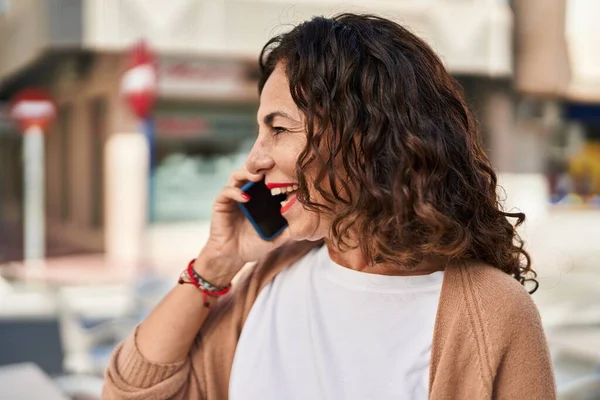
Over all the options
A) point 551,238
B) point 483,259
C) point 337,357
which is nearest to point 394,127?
point 483,259

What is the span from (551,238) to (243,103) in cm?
638

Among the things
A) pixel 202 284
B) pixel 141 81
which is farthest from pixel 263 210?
pixel 141 81

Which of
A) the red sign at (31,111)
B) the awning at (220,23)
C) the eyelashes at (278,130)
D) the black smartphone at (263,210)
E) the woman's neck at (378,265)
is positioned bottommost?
the red sign at (31,111)

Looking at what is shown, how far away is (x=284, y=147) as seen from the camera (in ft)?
4.41

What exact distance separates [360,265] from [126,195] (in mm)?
12093

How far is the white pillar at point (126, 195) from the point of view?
13.0 meters

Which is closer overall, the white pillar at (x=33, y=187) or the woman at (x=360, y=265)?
the woman at (x=360, y=265)

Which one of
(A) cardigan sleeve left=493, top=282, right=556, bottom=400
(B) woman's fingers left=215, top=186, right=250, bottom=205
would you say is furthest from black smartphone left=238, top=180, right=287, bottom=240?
(A) cardigan sleeve left=493, top=282, right=556, bottom=400

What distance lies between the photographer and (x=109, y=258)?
1341 centimetres

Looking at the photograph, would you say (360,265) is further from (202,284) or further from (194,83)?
(194,83)

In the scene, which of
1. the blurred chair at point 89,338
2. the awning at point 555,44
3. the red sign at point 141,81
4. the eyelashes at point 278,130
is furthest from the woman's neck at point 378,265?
the awning at point 555,44

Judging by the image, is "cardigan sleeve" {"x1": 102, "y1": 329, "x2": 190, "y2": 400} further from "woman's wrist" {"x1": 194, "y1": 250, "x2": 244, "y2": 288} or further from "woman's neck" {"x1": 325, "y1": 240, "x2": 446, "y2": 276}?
"woman's neck" {"x1": 325, "y1": 240, "x2": 446, "y2": 276}

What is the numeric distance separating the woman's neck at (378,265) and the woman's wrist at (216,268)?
22 centimetres

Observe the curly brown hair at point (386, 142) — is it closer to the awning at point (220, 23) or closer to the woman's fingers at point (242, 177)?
the woman's fingers at point (242, 177)
